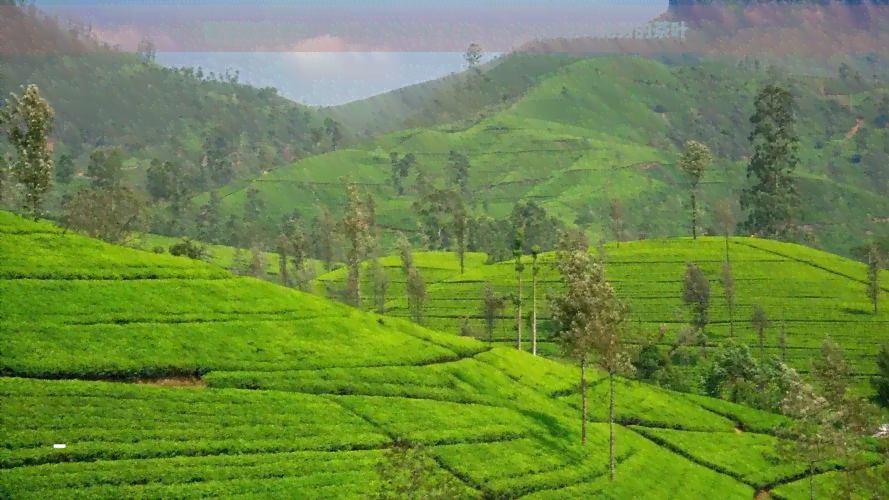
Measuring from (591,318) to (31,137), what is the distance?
48.7m

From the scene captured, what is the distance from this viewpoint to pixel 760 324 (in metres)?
106

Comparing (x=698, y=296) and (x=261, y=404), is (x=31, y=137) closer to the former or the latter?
(x=261, y=404)

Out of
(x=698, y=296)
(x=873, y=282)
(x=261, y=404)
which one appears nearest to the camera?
(x=261, y=404)

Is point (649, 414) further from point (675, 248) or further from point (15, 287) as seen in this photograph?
point (675, 248)

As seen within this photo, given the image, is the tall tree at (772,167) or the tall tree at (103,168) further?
the tall tree at (103,168)

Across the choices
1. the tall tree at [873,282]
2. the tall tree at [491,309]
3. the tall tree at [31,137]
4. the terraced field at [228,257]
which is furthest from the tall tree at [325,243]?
the tall tree at [873,282]

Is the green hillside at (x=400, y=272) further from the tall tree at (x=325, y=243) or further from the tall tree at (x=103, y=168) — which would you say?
the tall tree at (x=103, y=168)

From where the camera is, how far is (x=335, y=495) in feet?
144

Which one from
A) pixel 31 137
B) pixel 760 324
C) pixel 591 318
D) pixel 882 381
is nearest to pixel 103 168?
pixel 31 137

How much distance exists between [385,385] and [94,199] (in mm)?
68753

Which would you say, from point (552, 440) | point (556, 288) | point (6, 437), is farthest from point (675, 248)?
point (6, 437)

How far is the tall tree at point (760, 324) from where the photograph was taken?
104 metres

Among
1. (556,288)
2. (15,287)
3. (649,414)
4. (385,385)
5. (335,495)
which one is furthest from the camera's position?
(556,288)

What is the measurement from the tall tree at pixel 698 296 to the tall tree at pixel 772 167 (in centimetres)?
5502
